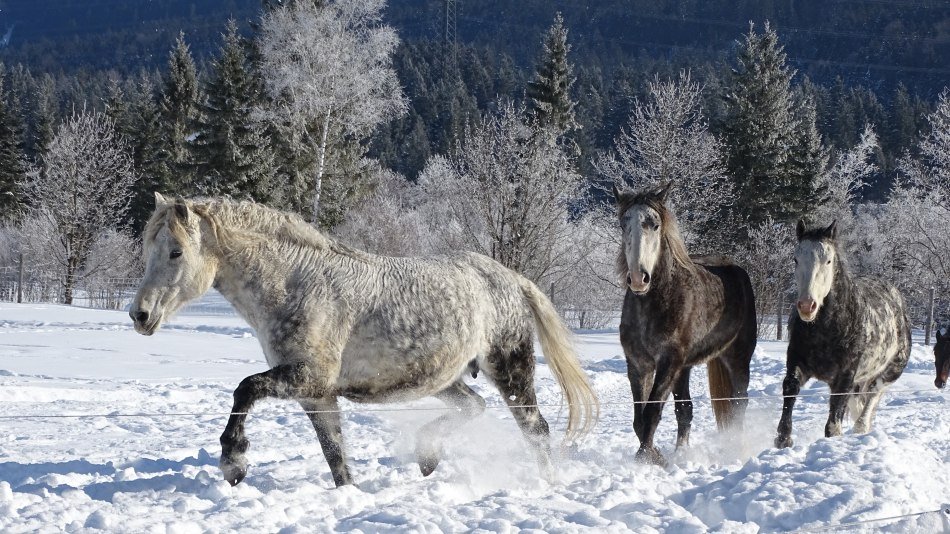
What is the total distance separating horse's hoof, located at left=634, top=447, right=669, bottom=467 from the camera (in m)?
6.01

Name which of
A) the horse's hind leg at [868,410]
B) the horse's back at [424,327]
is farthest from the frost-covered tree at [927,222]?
the horse's back at [424,327]

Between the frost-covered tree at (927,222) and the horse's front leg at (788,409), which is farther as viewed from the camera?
the frost-covered tree at (927,222)

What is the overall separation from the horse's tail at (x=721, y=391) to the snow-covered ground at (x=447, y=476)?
19 cm

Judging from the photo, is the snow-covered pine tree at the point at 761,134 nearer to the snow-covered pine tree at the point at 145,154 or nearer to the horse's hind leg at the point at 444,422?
the horse's hind leg at the point at 444,422

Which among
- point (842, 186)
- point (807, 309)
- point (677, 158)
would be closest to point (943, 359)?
point (807, 309)

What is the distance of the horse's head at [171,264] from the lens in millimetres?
4711

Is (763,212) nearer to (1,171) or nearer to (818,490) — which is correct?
(818,490)

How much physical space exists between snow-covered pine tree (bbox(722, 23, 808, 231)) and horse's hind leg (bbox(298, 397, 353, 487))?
88.4ft

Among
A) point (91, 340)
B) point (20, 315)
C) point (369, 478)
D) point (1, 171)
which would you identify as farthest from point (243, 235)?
point (1, 171)

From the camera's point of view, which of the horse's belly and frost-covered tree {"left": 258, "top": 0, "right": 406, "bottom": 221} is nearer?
the horse's belly

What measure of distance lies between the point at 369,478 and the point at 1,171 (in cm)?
4335

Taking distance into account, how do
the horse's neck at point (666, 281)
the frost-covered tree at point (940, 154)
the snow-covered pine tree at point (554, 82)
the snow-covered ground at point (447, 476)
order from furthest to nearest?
the snow-covered pine tree at point (554, 82), the frost-covered tree at point (940, 154), the horse's neck at point (666, 281), the snow-covered ground at point (447, 476)

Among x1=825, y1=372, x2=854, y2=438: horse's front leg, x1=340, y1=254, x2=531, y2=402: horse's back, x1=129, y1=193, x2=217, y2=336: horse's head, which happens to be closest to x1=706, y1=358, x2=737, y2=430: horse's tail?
x1=825, y1=372, x2=854, y2=438: horse's front leg

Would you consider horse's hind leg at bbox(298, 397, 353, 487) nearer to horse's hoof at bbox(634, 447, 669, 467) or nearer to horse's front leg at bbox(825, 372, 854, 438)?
horse's hoof at bbox(634, 447, 669, 467)
